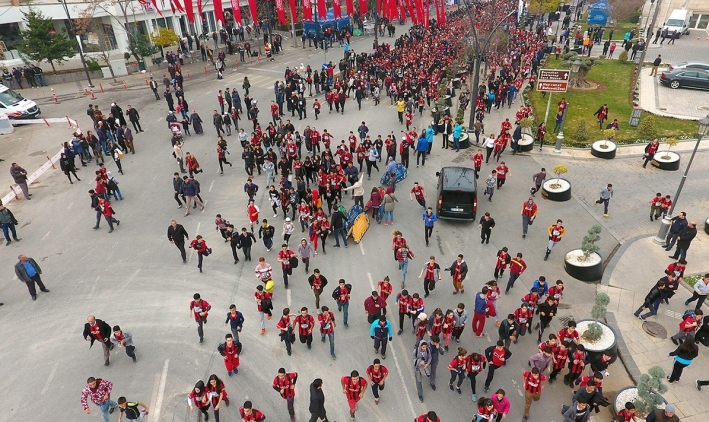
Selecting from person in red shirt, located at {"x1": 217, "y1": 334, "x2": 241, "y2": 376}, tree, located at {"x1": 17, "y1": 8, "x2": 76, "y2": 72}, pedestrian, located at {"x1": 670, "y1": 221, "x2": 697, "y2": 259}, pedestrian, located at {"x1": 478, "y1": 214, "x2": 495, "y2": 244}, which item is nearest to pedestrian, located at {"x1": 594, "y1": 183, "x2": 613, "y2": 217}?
pedestrian, located at {"x1": 670, "y1": 221, "x2": 697, "y2": 259}

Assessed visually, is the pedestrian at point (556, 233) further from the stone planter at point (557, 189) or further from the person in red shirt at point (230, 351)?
the person in red shirt at point (230, 351)

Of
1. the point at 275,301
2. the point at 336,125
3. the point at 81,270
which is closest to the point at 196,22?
the point at 336,125

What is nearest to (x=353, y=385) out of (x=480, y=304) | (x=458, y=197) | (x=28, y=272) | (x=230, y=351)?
(x=230, y=351)

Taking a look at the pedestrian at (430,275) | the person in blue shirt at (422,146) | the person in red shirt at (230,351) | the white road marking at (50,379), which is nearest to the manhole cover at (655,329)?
the pedestrian at (430,275)

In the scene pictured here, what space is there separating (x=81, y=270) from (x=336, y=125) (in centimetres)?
1584

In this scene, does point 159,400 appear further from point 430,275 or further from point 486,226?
point 486,226

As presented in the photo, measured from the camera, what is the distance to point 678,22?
47.3 metres

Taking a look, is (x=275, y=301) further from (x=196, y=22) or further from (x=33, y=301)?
(x=196, y=22)

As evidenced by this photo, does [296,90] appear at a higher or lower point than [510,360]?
higher

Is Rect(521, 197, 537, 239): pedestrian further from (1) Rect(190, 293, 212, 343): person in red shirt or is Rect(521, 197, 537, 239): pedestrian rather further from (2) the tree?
(2) the tree

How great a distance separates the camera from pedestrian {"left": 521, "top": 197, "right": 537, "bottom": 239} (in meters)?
15.1

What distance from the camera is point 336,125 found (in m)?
26.4

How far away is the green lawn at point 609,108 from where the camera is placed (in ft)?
80.0

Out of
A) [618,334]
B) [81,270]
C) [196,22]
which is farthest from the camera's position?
[196,22]
